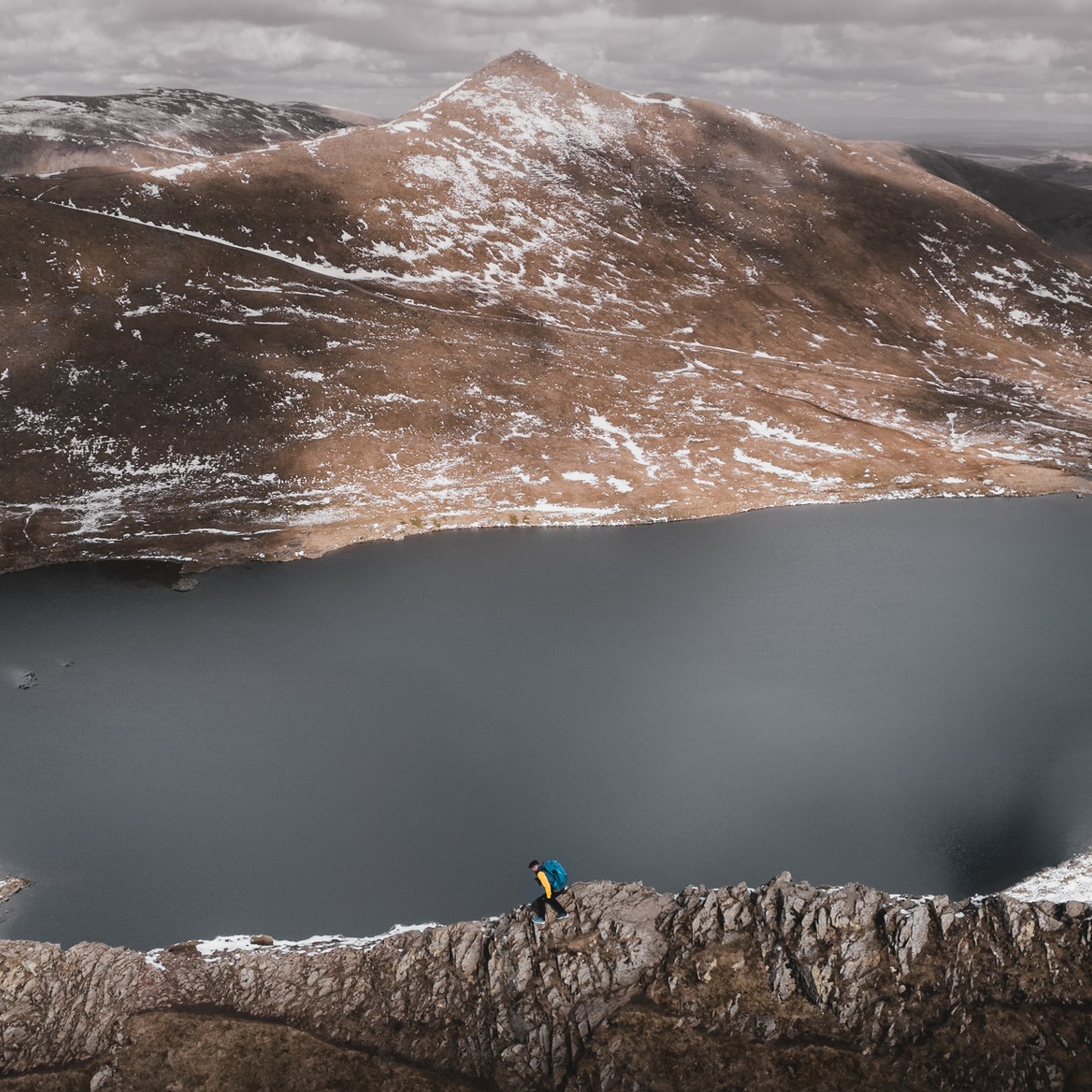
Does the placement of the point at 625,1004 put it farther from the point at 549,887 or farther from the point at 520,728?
the point at 520,728

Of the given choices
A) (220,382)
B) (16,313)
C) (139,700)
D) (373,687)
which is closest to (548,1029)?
(373,687)

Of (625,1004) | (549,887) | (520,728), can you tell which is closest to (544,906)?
(549,887)

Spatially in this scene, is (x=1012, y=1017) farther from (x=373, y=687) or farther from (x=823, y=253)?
(x=823, y=253)

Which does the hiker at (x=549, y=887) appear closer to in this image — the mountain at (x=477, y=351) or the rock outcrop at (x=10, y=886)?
the rock outcrop at (x=10, y=886)

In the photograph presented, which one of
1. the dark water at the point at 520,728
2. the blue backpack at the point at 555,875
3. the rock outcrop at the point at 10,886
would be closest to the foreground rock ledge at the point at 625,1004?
the blue backpack at the point at 555,875

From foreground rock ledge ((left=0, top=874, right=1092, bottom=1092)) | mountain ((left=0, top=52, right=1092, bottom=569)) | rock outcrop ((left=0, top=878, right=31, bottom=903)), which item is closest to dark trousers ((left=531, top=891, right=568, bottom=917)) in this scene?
foreground rock ledge ((left=0, top=874, right=1092, bottom=1092))

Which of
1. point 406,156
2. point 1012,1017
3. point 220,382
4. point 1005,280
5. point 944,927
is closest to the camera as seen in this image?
point 1012,1017

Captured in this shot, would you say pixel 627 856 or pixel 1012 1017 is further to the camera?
pixel 627 856
